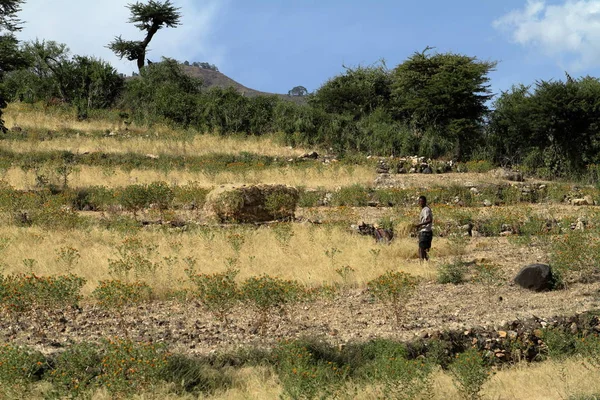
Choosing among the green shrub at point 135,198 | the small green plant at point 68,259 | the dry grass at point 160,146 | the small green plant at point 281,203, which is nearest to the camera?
the small green plant at point 68,259

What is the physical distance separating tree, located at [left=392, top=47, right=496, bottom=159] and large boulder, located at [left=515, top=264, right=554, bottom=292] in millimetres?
19067

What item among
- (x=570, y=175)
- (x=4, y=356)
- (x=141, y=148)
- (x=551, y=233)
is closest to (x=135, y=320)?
(x=4, y=356)

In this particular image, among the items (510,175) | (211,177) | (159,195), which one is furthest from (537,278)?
(510,175)

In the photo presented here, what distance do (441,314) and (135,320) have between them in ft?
12.8

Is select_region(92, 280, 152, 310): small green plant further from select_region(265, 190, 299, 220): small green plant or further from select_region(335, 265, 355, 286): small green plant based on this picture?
select_region(265, 190, 299, 220): small green plant

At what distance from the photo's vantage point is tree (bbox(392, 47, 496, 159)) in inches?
1190

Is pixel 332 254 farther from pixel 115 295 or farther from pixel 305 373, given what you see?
pixel 305 373

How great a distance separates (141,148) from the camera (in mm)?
26797

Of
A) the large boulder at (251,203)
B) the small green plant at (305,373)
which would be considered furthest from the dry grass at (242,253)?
the small green plant at (305,373)

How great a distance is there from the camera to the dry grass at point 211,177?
21641 millimetres

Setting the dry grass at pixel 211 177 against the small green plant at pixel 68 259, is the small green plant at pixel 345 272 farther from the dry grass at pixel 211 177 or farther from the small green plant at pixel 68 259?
the dry grass at pixel 211 177

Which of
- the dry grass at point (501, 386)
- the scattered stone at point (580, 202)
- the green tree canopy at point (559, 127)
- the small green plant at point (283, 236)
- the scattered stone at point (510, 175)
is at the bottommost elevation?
the dry grass at point (501, 386)

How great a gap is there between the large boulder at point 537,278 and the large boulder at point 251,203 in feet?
24.1

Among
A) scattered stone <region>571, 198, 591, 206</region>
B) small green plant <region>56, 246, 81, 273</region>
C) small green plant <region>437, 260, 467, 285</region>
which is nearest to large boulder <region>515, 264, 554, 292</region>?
small green plant <region>437, 260, 467, 285</region>
